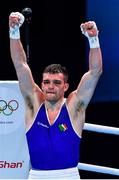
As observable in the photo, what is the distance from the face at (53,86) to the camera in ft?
11.3

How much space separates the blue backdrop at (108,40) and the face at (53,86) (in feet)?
15.5

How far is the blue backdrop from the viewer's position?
8.18m

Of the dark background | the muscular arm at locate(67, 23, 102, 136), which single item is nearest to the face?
the muscular arm at locate(67, 23, 102, 136)

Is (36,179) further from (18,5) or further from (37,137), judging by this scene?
(18,5)

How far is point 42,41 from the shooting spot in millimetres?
8102

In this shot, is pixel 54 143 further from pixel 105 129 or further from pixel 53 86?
pixel 105 129

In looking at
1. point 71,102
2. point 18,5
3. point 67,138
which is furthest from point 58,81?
point 18,5

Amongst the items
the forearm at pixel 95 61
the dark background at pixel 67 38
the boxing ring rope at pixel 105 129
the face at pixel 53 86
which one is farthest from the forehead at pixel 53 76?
the dark background at pixel 67 38

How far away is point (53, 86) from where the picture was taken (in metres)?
3.44

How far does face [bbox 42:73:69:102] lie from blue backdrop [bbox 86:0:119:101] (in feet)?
15.5

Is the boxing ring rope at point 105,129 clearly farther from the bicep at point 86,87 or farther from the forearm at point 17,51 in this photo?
the forearm at point 17,51

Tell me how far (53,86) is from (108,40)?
16.7 ft

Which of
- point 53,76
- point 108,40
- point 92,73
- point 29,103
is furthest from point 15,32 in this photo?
point 108,40

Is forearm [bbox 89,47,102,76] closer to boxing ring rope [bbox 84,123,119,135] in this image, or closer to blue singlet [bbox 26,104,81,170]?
blue singlet [bbox 26,104,81,170]
